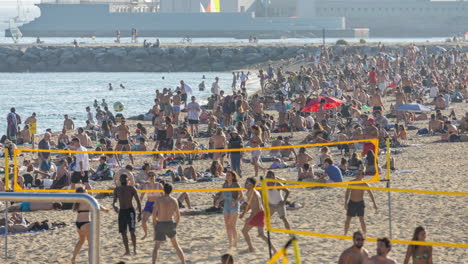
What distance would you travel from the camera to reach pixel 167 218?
9.45m

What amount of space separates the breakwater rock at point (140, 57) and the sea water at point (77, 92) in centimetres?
107

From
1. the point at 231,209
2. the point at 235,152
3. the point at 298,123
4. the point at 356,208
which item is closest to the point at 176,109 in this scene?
the point at 298,123

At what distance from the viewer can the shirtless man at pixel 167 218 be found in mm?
A: 9414

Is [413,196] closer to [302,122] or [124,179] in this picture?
[124,179]

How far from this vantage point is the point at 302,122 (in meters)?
23.9

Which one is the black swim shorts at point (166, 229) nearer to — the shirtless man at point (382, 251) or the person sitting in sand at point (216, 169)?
the shirtless man at point (382, 251)

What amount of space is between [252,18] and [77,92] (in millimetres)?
63136

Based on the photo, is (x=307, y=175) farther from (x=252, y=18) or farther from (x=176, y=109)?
(x=252, y=18)

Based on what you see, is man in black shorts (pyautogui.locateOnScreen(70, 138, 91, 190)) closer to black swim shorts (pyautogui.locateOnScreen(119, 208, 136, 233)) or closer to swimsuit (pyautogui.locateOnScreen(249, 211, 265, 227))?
black swim shorts (pyautogui.locateOnScreen(119, 208, 136, 233))

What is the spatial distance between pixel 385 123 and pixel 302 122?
10.6 feet

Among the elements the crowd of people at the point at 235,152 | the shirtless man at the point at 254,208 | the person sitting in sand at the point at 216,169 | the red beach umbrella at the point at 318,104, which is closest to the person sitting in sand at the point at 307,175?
the crowd of people at the point at 235,152

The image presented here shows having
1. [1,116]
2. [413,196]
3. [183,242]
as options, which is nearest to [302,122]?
[413,196]

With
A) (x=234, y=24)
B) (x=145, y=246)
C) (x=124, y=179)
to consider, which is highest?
(x=234, y=24)

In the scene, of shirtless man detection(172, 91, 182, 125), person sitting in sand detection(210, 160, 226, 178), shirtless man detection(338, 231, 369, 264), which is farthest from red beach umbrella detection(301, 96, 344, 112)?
shirtless man detection(338, 231, 369, 264)
